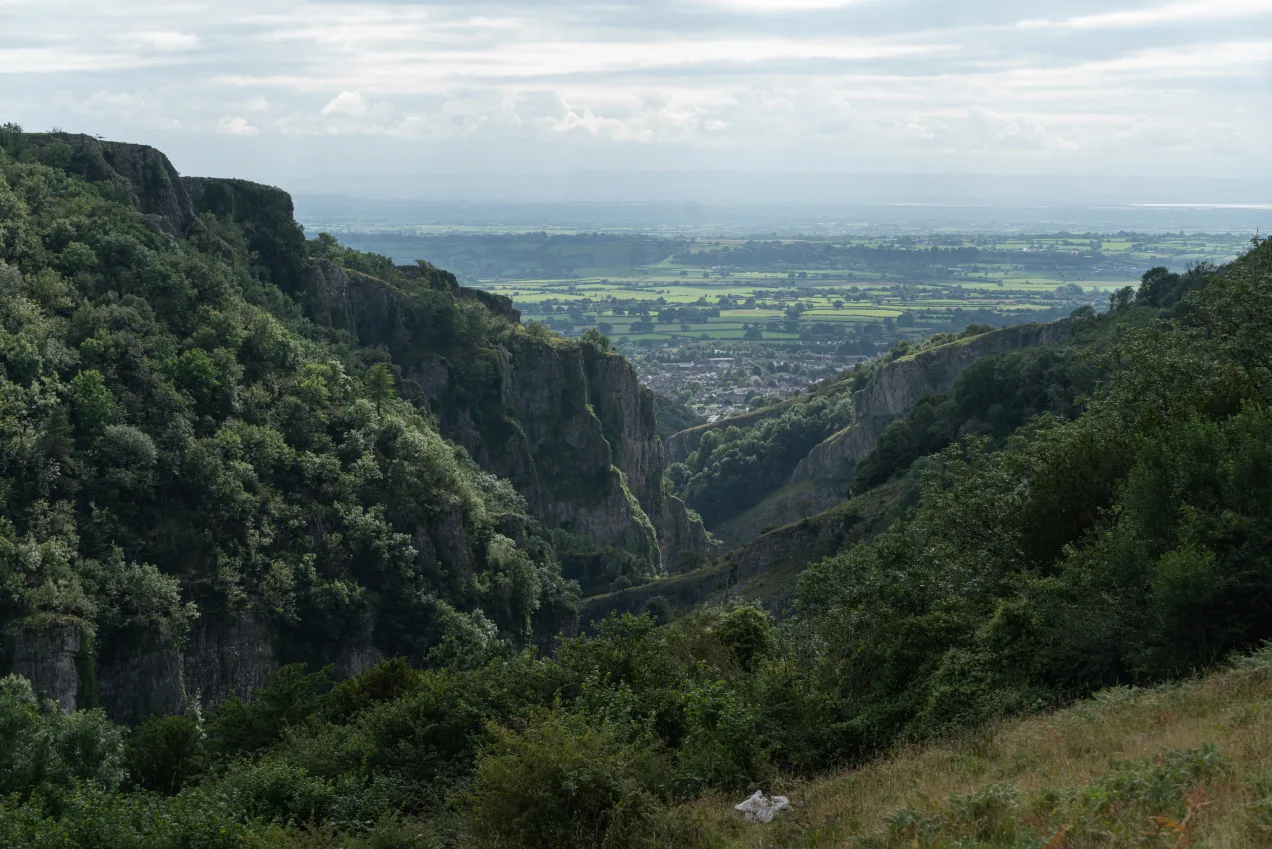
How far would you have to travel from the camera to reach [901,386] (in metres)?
139

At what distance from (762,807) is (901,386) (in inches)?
4742

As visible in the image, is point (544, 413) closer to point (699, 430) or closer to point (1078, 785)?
point (699, 430)

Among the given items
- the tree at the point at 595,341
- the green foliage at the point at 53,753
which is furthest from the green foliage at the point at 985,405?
the green foliage at the point at 53,753

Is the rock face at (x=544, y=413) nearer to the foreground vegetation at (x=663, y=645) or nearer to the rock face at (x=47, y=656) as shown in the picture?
the foreground vegetation at (x=663, y=645)

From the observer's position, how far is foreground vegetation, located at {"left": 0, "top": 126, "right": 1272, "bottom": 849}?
2178 centimetres

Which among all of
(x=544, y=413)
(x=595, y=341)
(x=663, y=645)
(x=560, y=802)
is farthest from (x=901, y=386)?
(x=560, y=802)

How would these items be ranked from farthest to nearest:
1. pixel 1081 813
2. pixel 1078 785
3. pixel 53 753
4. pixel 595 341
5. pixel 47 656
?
pixel 595 341 < pixel 47 656 < pixel 53 753 < pixel 1078 785 < pixel 1081 813

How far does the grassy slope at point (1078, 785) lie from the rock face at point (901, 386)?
113708 mm

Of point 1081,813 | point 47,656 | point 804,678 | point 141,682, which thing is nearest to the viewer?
point 1081,813

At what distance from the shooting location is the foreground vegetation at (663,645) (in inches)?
858

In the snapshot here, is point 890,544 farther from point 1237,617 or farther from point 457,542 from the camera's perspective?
point 457,542

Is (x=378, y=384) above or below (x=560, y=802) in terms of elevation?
above

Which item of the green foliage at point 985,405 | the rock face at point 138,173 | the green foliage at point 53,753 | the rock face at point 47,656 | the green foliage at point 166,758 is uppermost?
the rock face at point 138,173

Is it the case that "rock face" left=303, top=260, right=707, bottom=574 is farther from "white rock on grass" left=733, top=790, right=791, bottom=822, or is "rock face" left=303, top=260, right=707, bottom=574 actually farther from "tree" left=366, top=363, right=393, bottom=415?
"white rock on grass" left=733, top=790, right=791, bottom=822
